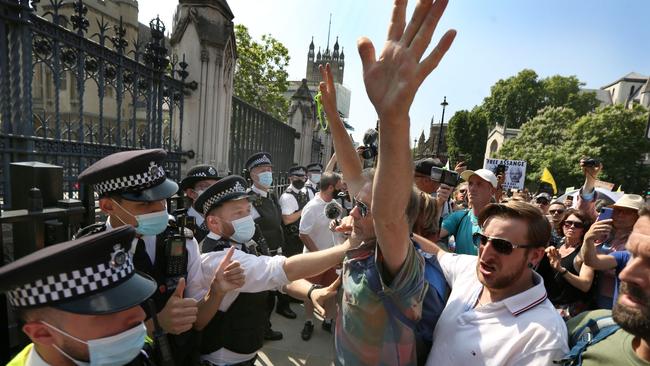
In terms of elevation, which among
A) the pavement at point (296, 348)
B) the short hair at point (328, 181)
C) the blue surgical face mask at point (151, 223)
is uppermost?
the short hair at point (328, 181)

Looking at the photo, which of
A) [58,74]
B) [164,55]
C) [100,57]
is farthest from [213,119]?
[58,74]

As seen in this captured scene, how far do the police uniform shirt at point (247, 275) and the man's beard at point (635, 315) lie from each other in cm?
159

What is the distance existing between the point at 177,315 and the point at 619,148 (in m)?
41.3

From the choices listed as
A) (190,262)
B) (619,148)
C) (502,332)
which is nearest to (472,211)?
(502,332)

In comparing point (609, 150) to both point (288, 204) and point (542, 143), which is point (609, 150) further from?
point (288, 204)

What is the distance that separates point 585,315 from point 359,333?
4.16ft

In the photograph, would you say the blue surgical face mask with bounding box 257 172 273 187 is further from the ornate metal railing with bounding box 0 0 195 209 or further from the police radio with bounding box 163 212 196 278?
the police radio with bounding box 163 212 196 278

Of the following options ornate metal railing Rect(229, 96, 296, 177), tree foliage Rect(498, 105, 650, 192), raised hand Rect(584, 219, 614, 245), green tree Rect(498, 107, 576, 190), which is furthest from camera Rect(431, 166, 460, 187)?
green tree Rect(498, 107, 576, 190)

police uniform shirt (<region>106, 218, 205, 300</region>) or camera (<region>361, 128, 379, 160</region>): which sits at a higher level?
camera (<region>361, 128, 379, 160</region>)

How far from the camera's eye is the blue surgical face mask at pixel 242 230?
2.35m

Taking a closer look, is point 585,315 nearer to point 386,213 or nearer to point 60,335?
point 386,213

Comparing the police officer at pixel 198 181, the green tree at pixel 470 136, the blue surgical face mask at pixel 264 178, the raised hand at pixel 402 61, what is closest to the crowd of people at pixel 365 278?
the raised hand at pixel 402 61

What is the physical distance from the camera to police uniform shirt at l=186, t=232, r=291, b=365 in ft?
6.60

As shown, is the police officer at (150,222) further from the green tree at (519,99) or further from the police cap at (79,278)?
the green tree at (519,99)
